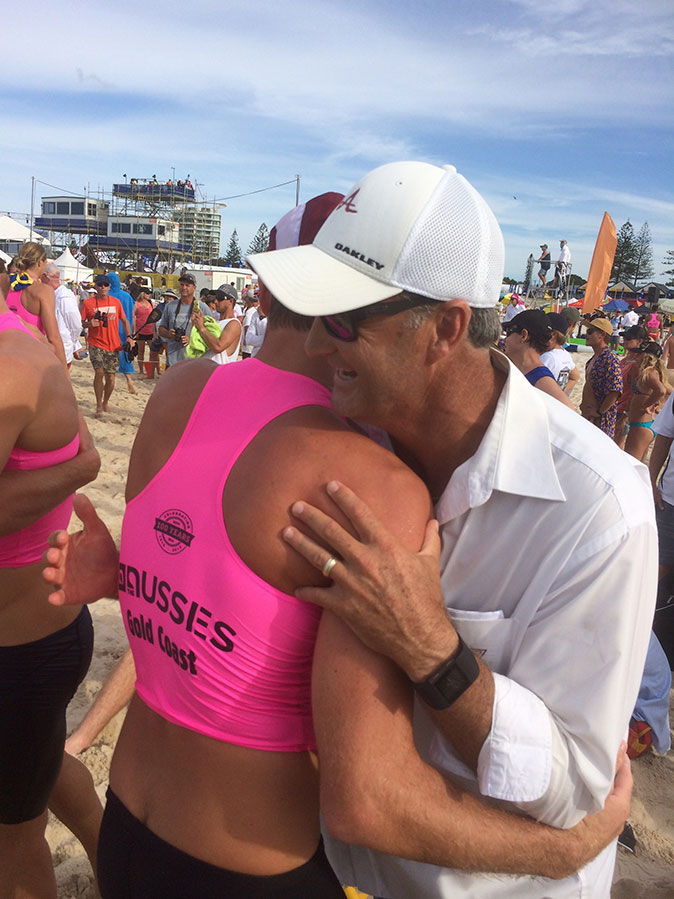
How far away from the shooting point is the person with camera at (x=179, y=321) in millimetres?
9547

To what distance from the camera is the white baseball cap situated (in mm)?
1276

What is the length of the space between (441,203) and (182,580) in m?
0.89

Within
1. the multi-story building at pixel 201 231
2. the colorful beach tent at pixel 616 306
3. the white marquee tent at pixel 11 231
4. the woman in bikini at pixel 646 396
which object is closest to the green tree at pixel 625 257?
the colorful beach tent at pixel 616 306

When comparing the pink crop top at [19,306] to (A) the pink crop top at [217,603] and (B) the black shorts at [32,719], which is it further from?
(A) the pink crop top at [217,603]

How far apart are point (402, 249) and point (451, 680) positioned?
0.81 m

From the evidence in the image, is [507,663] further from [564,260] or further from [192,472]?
[564,260]

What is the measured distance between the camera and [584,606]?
3.88ft

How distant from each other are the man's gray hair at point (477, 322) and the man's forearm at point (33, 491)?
1.23 meters

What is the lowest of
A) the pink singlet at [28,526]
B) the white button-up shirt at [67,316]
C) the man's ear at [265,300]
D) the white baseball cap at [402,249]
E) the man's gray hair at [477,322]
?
the white button-up shirt at [67,316]

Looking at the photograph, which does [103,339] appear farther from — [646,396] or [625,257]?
[625,257]

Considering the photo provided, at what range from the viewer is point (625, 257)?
248 feet

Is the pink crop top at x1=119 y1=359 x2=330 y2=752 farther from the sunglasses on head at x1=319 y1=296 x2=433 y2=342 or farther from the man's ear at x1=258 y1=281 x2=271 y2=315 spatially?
the man's ear at x1=258 y1=281 x2=271 y2=315

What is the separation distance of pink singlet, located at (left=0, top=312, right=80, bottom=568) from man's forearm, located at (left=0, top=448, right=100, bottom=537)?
22mm

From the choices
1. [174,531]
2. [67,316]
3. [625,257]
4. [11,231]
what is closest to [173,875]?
[174,531]
